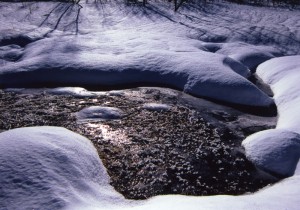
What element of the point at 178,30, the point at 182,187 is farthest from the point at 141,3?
the point at 182,187

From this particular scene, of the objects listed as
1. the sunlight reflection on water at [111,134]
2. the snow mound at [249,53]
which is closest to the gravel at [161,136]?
the sunlight reflection on water at [111,134]

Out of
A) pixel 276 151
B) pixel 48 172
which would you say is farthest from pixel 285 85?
pixel 48 172

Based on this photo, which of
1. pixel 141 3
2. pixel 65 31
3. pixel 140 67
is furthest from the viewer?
pixel 141 3

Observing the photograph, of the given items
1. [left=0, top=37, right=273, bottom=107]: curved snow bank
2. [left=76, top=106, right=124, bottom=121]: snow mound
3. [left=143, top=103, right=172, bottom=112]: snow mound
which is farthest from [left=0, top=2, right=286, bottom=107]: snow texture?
[left=76, top=106, right=124, bottom=121]: snow mound

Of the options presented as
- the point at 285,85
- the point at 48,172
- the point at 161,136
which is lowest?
the point at 161,136

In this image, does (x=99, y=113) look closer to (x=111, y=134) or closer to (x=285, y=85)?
(x=111, y=134)

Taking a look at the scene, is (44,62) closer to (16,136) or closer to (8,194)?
(16,136)

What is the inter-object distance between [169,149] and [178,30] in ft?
11.3

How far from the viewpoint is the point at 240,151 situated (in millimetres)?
3180

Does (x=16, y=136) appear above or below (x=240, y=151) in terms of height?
above

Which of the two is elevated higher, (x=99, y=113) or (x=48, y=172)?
(x=48, y=172)

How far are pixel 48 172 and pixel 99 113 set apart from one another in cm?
Result: 137

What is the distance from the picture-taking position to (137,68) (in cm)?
438

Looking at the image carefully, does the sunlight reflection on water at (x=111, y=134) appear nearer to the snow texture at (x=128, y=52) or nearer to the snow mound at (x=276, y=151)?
the snow texture at (x=128, y=52)
